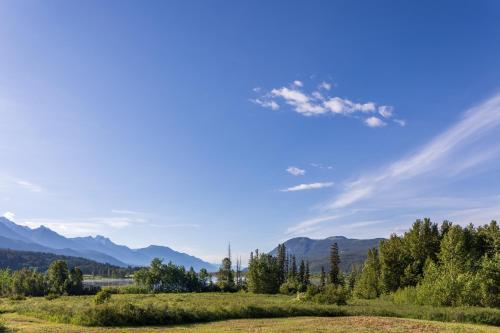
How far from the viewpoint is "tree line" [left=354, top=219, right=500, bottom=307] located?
191 ft

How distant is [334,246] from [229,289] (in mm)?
39064

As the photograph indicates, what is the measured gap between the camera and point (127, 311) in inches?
1451

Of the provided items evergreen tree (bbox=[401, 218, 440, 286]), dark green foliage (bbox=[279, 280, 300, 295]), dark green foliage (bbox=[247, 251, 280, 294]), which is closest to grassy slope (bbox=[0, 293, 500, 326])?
evergreen tree (bbox=[401, 218, 440, 286])

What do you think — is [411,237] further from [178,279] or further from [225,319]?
[178,279]

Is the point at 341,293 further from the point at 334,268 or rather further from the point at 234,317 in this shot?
the point at 334,268

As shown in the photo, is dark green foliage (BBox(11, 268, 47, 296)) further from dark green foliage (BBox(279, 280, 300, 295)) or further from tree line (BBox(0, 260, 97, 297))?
dark green foliage (BBox(279, 280, 300, 295))

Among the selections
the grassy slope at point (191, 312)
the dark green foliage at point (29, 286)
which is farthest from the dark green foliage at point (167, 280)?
the grassy slope at point (191, 312)

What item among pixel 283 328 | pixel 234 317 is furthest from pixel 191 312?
pixel 283 328

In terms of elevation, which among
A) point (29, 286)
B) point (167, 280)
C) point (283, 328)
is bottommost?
point (167, 280)

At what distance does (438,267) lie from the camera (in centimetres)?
6994

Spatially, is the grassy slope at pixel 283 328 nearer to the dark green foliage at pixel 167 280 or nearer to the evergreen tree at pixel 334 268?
the evergreen tree at pixel 334 268

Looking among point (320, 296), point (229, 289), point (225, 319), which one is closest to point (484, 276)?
point (320, 296)

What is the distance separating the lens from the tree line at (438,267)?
58312 millimetres

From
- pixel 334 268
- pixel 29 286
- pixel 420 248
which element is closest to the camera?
pixel 420 248
